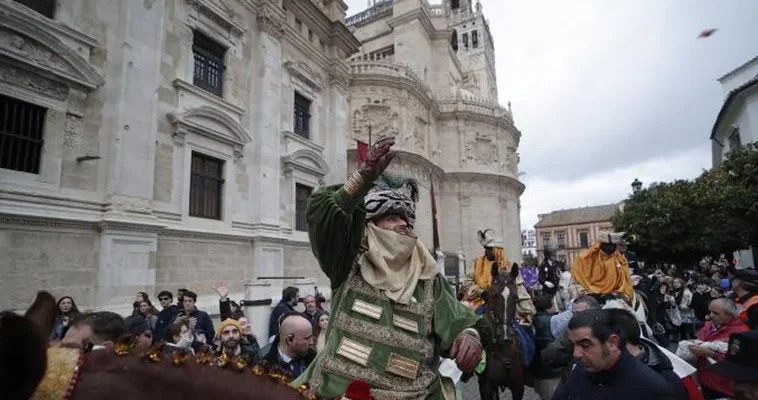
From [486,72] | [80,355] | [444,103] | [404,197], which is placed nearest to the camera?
[80,355]

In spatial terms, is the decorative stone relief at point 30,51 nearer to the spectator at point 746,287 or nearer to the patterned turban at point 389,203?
the patterned turban at point 389,203

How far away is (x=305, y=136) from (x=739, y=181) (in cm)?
1651

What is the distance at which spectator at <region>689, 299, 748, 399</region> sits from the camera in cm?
335

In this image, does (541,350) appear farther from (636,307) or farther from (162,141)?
(162,141)

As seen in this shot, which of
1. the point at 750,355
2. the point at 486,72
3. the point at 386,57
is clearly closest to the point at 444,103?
the point at 386,57

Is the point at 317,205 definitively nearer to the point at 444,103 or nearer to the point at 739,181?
the point at 739,181

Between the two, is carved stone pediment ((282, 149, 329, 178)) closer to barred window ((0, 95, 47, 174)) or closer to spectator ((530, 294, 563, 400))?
barred window ((0, 95, 47, 174))

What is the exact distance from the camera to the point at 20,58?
7.59 metres

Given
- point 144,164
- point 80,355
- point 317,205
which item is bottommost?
point 80,355

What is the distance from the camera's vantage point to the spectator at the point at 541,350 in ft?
18.7

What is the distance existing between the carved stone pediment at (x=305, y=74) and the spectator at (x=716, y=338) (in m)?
13.6

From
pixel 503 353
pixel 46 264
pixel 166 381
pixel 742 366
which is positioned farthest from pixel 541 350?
pixel 46 264

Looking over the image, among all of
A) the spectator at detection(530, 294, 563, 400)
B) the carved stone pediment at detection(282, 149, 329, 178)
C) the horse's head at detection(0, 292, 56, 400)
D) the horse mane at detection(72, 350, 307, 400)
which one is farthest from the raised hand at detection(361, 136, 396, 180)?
the carved stone pediment at detection(282, 149, 329, 178)

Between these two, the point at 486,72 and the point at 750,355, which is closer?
the point at 750,355
